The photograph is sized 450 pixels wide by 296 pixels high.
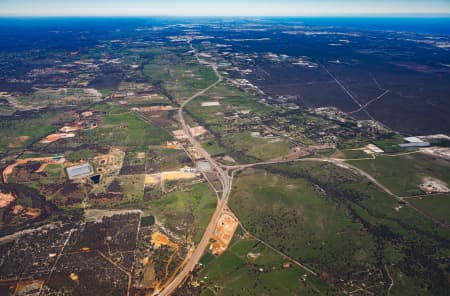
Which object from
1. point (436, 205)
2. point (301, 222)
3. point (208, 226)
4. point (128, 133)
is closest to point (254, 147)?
point (301, 222)

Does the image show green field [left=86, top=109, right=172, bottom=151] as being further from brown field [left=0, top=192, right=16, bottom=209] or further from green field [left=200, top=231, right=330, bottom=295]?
green field [left=200, top=231, right=330, bottom=295]

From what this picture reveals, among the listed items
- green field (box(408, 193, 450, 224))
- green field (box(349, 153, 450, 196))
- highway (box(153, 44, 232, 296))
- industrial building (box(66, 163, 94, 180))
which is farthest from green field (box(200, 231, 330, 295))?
industrial building (box(66, 163, 94, 180))

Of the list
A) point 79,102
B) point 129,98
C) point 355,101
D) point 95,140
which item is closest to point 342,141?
point 355,101

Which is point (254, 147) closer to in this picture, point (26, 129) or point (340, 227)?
point (340, 227)

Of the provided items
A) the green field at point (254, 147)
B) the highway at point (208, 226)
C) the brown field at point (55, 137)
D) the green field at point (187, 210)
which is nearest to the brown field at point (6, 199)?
the green field at point (187, 210)

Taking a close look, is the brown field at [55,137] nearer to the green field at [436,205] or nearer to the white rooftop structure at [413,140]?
the green field at [436,205]

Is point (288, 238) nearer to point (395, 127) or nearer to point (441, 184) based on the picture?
point (441, 184)
